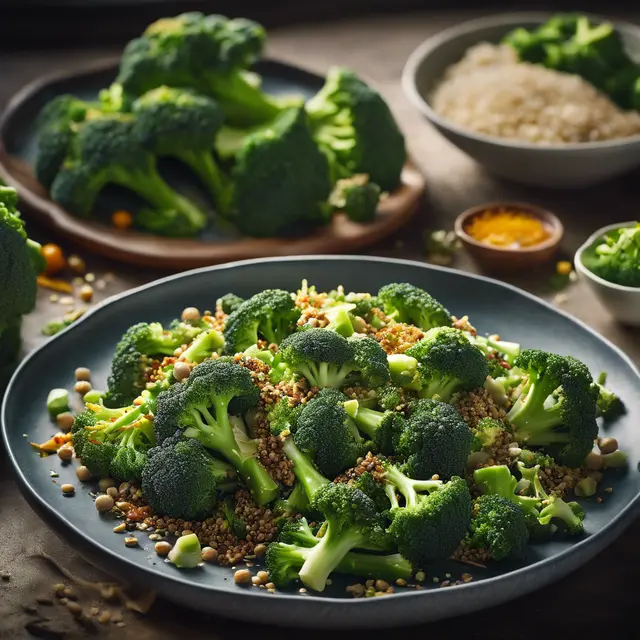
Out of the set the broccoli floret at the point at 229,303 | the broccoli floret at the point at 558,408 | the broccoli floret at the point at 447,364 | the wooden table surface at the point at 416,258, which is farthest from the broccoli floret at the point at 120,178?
the broccoli floret at the point at 558,408

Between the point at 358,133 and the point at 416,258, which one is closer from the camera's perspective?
the point at 416,258

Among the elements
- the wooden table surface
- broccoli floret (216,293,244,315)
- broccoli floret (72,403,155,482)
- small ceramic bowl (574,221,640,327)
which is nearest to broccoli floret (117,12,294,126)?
the wooden table surface

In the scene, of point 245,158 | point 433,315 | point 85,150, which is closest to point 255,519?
point 433,315

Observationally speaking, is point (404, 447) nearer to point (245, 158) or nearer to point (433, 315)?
point (433, 315)

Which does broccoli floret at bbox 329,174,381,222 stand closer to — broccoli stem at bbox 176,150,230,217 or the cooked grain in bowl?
broccoli stem at bbox 176,150,230,217

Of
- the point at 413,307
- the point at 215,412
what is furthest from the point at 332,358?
the point at 413,307

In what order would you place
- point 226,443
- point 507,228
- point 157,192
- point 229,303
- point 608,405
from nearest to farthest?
point 226,443
point 608,405
point 229,303
point 507,228
point 157,192

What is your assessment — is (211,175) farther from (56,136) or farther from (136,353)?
(136,353)
